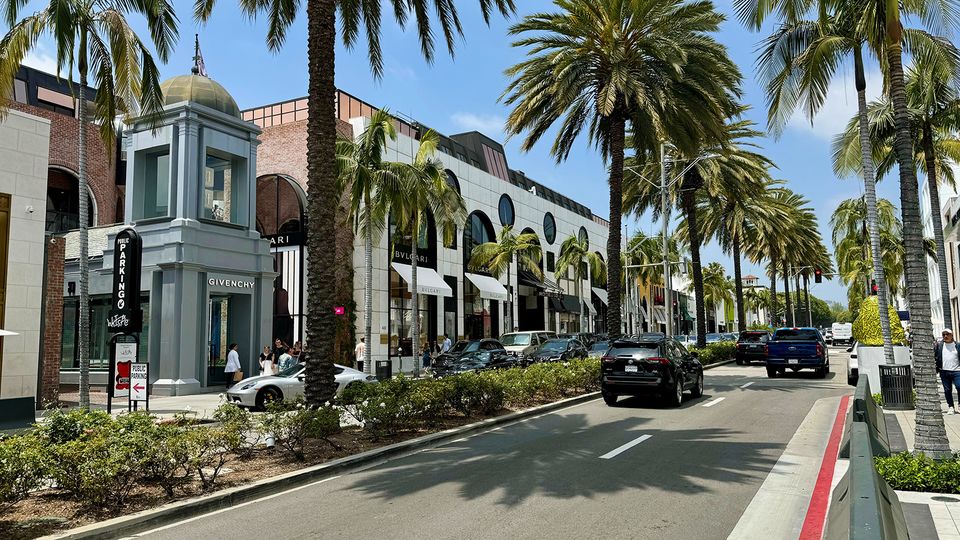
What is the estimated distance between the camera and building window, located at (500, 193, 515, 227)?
149 feet

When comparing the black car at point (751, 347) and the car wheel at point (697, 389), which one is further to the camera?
the black car at point (751, 347)

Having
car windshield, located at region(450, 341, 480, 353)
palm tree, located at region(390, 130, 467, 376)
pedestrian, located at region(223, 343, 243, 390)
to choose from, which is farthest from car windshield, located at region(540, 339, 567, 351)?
pedestrian, located at region(223, 343, 243, 390)

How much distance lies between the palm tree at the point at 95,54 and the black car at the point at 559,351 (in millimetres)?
17590

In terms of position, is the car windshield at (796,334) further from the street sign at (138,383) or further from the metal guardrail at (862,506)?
the street sign at (138,383)

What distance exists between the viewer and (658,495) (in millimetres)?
A: 7496

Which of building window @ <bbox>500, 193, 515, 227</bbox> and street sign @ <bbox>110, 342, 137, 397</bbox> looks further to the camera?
building window @ <bbox>500, 193, 515, 227</bbox>

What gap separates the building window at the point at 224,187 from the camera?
2475 cm

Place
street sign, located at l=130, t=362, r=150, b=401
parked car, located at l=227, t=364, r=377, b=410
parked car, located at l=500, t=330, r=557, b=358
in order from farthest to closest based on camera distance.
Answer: parked car, located at l=500, t=330, r=557, b=358, parked car, located at l=227, t=364, r=377, b=410, street sign, located at l=130, t=362, r=150, b=401

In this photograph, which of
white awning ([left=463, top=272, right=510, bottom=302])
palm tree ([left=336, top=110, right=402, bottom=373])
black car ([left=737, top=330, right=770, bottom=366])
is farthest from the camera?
white awning ([left=463, top=272, right=510, bottom=302])

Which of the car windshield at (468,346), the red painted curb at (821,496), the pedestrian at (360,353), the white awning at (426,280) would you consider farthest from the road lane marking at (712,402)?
the white awning at (426,280)

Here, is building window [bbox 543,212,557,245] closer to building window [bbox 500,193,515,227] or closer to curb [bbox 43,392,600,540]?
building window [bbox 500,193,515,227]

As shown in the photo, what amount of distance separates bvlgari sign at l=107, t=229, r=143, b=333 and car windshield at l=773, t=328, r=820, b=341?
71.4 ft

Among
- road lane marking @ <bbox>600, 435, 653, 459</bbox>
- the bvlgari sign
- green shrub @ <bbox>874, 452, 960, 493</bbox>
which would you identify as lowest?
road lane marking @ <bbox>600, 435, 653, 459</bbox>

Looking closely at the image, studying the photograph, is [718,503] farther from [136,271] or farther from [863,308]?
[863,308]
